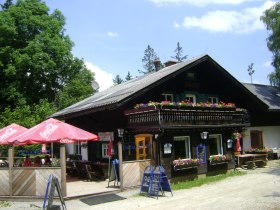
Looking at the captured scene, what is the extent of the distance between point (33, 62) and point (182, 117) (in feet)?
61.6

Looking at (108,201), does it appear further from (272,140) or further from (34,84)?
(34,84)

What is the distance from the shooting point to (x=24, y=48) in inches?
1257

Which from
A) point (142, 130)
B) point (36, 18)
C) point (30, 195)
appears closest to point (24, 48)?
point (36, 18)

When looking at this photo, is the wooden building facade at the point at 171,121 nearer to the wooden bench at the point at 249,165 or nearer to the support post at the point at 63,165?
the wooden bench at the point at 249,165

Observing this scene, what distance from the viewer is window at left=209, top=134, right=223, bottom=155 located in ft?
63.1

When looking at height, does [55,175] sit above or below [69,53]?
below

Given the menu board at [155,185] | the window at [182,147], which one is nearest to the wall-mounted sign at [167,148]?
the window at [182,147]

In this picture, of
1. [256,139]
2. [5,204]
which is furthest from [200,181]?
[256,139]

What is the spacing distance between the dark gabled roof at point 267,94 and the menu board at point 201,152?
9.15m

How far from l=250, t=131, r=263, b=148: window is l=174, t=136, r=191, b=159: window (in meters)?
8.83

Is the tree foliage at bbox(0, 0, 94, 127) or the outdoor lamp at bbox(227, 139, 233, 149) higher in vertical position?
the tree foliage at bbox(0, 0, 94, 127)

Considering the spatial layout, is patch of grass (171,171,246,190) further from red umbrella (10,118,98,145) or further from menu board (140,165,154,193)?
red umbrella (10,118,98,145)

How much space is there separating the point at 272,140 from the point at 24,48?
22233mm

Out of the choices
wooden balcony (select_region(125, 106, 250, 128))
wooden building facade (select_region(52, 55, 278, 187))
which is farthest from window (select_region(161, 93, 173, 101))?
wooden balcony (select_region(125, 106, 250, 128))
